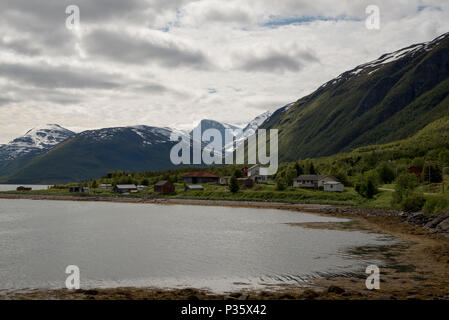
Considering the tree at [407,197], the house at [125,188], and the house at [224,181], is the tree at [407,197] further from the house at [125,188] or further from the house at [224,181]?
the house at [125,188]

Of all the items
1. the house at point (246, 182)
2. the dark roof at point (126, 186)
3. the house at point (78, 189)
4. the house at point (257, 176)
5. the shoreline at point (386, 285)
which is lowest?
the shoreline at point (386, 285)

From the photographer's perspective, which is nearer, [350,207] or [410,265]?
[410,265]

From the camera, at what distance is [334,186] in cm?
12062

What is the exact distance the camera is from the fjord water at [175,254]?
32.1 metres

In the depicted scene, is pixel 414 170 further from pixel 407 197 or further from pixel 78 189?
pixel 78 189

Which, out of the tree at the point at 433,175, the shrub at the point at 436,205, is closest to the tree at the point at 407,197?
the shrub at the point at 436,205

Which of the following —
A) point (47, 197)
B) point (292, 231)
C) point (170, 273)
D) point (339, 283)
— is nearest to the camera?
point (339, 283)

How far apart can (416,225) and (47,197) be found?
5983 inches

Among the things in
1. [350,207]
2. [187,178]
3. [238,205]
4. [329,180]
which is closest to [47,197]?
[187,178]

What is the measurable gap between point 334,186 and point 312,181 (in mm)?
10842

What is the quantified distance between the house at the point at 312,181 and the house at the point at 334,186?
4.73 m
